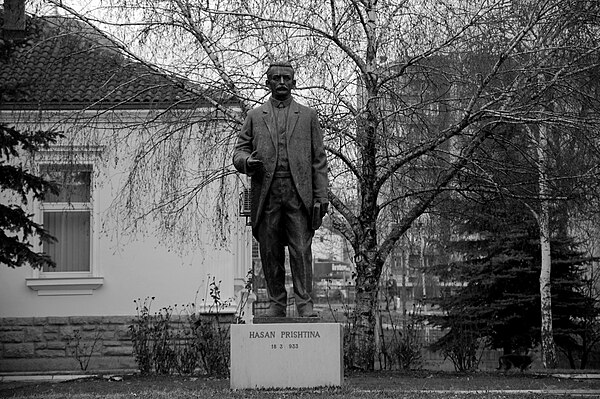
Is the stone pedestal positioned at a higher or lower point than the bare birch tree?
lower

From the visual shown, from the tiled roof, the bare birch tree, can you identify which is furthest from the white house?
the bare birch tree

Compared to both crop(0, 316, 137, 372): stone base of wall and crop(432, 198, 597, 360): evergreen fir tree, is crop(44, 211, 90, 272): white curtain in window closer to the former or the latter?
crop(0, 316, 137, 372): stone base of wall

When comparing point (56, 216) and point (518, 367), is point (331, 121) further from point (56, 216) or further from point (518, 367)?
point (518, 367)

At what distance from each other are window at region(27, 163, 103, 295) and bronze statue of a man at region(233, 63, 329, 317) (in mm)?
9374

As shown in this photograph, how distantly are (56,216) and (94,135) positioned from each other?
4.72 meters

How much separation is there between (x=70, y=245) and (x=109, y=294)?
1523 millimetres

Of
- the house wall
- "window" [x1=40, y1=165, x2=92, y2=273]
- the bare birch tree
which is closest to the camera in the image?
the bare birch tree

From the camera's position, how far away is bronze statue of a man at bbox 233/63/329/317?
1028 centimetres

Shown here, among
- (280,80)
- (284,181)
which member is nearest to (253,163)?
(284,181)

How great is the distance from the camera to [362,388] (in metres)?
11.7

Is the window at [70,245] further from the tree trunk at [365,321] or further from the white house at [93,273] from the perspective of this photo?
the tree trunk at [365,321]

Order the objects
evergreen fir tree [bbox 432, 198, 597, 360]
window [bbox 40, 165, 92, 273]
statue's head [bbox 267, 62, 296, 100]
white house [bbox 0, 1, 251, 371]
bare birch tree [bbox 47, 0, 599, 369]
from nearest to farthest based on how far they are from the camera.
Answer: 1. statue's head [bbox 267, 62, 296, 100]
2. bare birch tree [bbox 47, 0, 599, 369]
3. white house [bbox 0, 1, 251, 371]
4. window [bbox 40, 165, 92, 273]
5. evergreen fir tree [bbox 432, 198, 597, 360]

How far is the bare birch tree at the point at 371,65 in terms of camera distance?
15117mm

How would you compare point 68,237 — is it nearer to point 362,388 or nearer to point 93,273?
point 93,273
